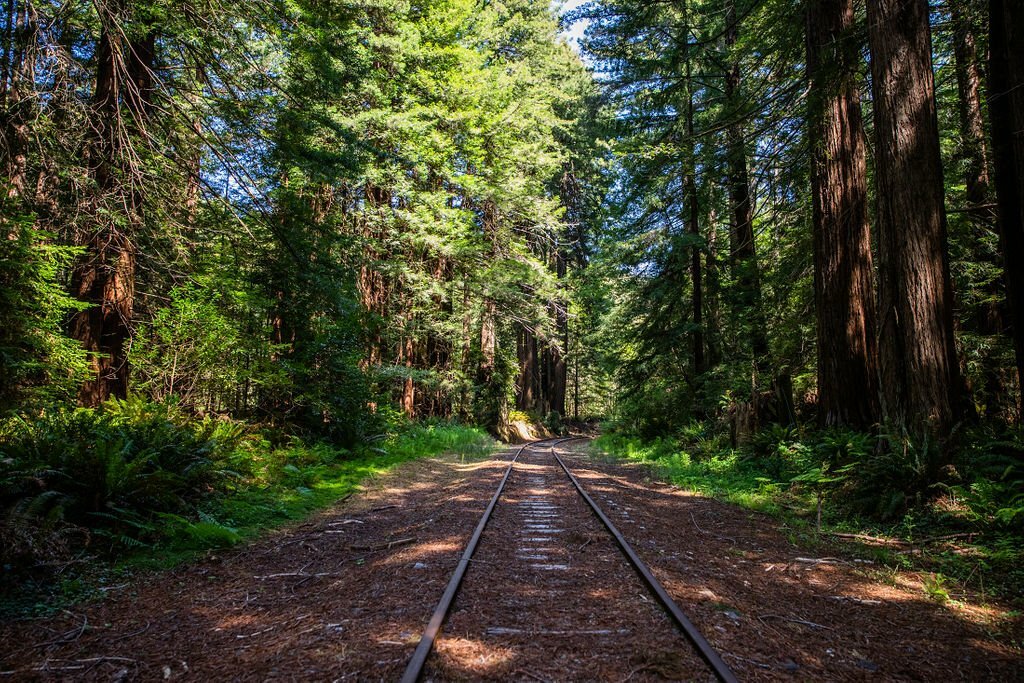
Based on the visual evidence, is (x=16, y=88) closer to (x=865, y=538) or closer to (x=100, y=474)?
(x=100, y=474)

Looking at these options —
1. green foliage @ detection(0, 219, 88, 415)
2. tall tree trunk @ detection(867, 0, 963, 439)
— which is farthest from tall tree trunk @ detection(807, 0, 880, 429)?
green foliage @ detection(0, 219, 88, 415)

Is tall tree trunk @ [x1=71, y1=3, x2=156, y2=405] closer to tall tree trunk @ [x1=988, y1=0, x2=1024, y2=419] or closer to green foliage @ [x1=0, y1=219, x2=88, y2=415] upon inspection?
green foliage @ [x1=0, y1=219, x2=88, y2=415]

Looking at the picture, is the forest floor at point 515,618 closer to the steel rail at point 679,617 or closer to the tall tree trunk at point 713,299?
the steel rail at point 679,617

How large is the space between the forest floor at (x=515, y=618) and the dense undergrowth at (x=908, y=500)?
48cm

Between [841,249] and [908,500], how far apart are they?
488 cm

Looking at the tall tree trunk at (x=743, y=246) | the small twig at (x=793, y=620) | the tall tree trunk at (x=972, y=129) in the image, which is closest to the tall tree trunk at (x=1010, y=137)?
the tall tree trunk at (x=972, y=129)

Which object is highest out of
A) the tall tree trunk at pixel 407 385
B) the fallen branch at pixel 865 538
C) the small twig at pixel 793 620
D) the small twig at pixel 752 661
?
the tall tree trunk at pixel 407 385

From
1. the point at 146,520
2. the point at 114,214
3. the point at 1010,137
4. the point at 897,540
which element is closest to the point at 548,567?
the point at 897,540

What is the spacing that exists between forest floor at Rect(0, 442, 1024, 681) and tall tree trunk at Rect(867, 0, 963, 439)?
2959 millimetres

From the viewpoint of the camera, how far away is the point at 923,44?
7082 millimetres

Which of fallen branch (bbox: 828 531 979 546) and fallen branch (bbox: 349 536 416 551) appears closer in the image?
fallen branch (bbox: 828 531 979 546)

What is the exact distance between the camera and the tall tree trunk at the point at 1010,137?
17.1 feet

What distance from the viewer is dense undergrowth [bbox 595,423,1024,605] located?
15.6 feet

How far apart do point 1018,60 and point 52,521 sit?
10227mm
